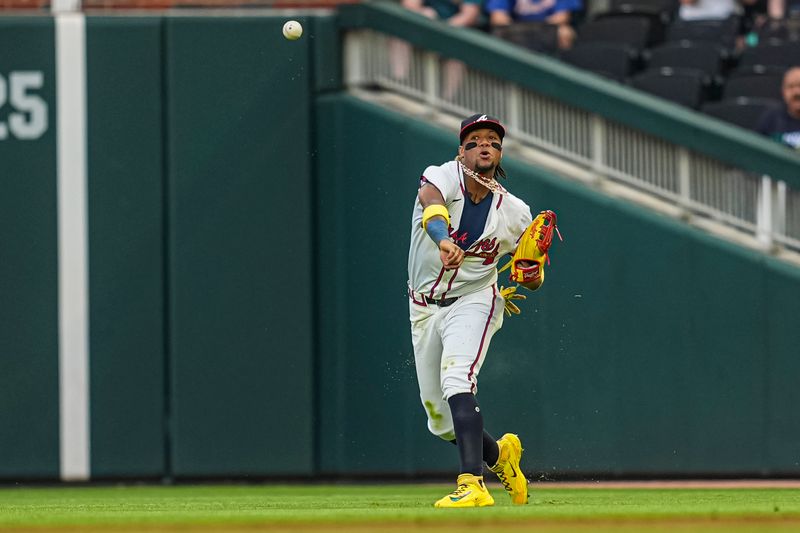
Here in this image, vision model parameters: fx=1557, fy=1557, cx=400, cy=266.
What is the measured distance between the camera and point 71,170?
35.0 feet

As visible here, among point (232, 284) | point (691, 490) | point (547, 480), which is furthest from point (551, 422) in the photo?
point (232, 284)

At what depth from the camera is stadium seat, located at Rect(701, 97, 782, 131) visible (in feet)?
35.7

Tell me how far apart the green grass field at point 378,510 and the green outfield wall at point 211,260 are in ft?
1.15

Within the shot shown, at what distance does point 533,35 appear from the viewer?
12.4 meters

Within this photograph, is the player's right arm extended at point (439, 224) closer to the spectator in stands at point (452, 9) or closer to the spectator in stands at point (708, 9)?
the spectator in stands at point (452, 9)

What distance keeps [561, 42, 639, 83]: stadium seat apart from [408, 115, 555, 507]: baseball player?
13.2 ft

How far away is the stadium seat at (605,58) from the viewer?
1177 centimetres

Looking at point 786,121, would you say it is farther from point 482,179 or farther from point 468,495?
point 468,495

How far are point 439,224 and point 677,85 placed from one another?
4494 mm

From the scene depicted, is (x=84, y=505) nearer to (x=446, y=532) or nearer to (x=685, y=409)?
(x=446, y=532)

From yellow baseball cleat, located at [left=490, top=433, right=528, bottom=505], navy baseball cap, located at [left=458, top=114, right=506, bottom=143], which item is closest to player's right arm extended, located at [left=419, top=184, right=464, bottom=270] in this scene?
navy baseball cap, located at [left=458, top=114, right=506, bottom=143]

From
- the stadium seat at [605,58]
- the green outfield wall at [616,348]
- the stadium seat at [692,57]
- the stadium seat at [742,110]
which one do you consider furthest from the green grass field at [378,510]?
the stadium seat at [692,57]

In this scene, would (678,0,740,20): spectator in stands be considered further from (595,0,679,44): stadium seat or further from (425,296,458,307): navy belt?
(425,296,458,307): navy belt

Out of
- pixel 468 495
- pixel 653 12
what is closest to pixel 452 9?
pixel 653 12
